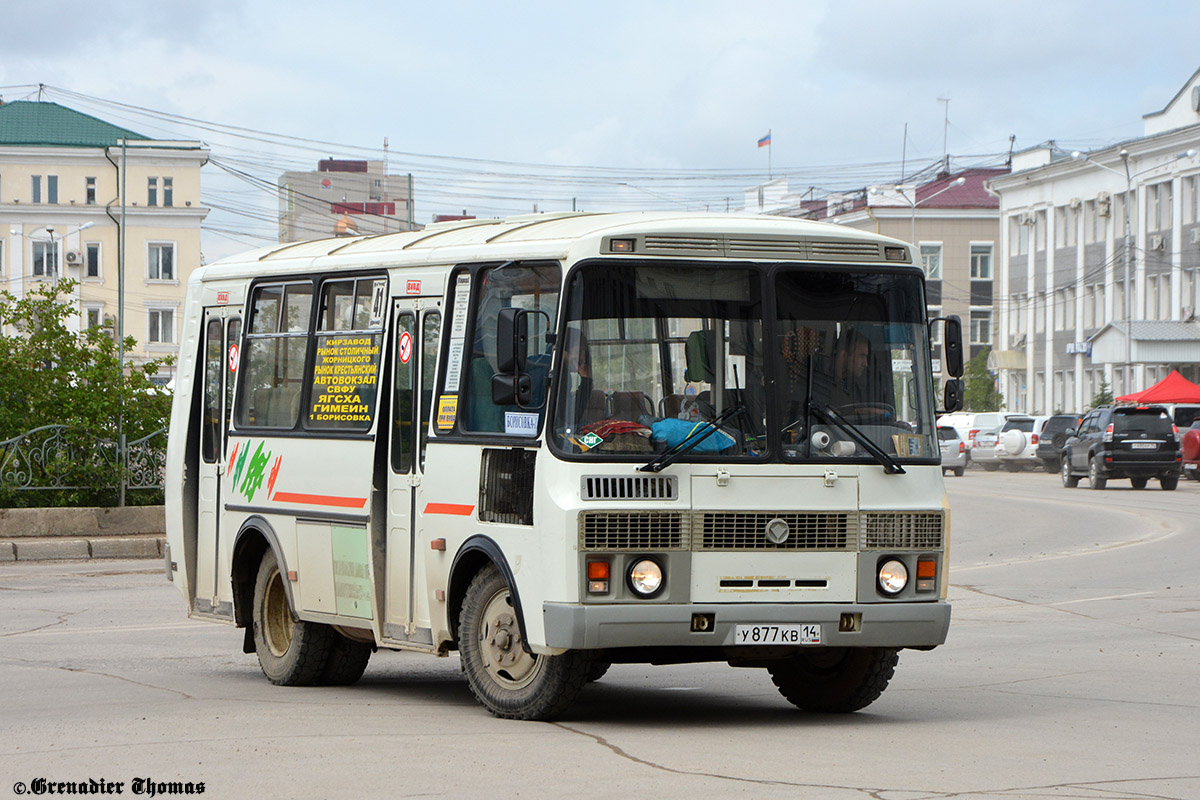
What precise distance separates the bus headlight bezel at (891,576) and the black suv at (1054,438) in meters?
43.8

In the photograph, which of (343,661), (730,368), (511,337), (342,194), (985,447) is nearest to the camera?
(511,337)

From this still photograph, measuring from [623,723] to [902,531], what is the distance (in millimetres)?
1730

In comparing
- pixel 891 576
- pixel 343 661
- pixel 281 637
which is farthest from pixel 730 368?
pixel 281 637

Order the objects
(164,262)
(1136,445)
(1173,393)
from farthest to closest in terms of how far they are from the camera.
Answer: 1. (164,262)
2. (1173,393)
3. (1136,445)

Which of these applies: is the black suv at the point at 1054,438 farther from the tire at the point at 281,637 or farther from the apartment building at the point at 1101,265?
the tire at the point at 281,637

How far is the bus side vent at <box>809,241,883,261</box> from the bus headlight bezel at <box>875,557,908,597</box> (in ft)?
5.14

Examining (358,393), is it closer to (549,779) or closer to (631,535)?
(631,535)

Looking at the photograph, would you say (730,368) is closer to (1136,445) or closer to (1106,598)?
(1106,598)

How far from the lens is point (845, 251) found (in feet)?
32.2

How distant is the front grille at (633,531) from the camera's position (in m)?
9.12

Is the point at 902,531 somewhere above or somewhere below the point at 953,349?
below

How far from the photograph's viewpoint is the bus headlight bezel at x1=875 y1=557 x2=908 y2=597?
9586 mm

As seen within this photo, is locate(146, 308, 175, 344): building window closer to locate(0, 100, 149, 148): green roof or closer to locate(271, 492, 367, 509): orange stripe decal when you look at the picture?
locate(0, 100, 149, 148): green roof

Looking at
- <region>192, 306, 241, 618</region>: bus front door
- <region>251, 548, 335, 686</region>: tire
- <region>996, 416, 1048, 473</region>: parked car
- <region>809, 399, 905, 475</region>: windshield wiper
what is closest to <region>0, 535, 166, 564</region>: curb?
<region>192, 306, 241, 618</region>: bus front door
